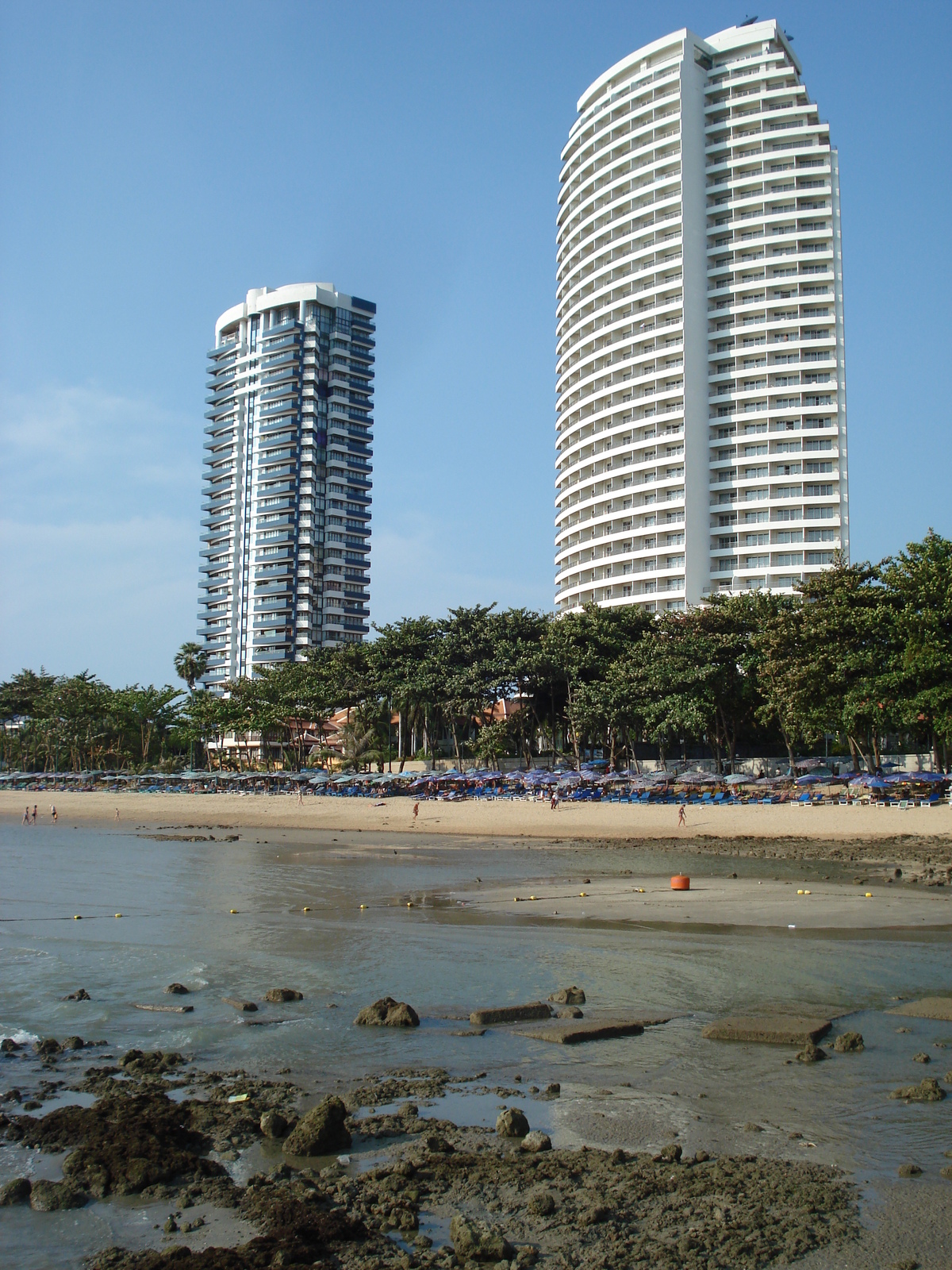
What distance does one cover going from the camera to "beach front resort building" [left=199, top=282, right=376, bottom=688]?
505ft

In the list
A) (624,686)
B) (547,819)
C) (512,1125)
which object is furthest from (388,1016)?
(624,686)

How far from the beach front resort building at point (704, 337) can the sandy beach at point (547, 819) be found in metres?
47.7

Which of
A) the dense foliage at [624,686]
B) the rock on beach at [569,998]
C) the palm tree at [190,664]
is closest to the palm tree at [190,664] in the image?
the palm tree at [190,664]

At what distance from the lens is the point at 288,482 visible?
156m

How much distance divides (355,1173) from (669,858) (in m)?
24.8

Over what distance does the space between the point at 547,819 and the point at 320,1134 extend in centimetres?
3957

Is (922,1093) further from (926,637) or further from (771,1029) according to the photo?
(926,637)

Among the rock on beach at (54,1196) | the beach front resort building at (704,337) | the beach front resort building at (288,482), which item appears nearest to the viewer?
the rock on beach at (54,1196)

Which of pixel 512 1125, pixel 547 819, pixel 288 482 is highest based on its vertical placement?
pixel 288 482

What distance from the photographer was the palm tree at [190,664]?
392 ft

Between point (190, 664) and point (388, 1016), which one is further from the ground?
point (190, 664)

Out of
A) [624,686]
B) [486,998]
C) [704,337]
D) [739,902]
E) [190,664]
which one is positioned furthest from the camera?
[190,664]

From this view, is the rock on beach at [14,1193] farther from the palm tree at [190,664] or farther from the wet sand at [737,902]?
the palm tree at [190,664]

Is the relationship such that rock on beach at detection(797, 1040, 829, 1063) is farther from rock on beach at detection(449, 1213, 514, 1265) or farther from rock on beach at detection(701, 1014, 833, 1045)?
rock on beach at detection(449, 1213, 514, 1265)
